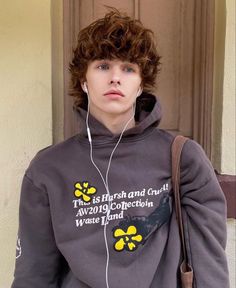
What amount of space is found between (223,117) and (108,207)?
37.2 inches

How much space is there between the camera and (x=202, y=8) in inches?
87.0

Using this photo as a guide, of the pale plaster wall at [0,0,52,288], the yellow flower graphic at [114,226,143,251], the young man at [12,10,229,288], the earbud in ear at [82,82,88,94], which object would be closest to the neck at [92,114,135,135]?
the young man at [12,10,229,288]

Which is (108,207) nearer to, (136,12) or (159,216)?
(159,216)

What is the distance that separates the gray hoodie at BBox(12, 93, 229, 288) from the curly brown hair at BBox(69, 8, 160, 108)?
193 mm

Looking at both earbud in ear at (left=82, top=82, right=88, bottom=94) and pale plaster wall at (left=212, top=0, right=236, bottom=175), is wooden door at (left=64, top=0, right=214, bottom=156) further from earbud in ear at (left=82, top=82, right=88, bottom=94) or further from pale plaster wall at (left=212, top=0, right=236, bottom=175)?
earbud in ear at (left=82, top=82, right=88, bottom=94)

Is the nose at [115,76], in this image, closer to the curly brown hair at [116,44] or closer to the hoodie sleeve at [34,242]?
the curly brown hair at [116,44]

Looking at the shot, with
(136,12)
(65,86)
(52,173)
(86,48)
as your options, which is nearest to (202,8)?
(136,12)

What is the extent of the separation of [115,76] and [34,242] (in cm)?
65

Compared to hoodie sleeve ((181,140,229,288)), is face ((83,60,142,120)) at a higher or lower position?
higher

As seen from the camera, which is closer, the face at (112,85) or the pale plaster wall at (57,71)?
the face at (112,85)

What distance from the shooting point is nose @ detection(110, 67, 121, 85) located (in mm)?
1468

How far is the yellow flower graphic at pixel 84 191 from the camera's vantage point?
1.51 m

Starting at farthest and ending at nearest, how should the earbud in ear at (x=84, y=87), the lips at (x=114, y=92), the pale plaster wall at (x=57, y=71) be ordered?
the pale plaster wall at (x=57, y=71), the earbud in ear at (x=84, y=87), the lips at (x=114, y=92)

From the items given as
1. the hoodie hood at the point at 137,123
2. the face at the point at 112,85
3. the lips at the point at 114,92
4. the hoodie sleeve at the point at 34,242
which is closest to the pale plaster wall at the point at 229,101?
the hoodie hood at the point at 137,123
